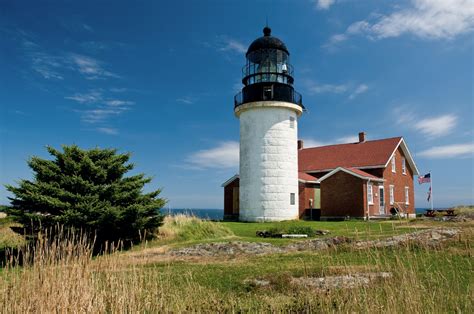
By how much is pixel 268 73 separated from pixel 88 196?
51.8 ft

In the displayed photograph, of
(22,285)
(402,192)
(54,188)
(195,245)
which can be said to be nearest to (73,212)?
(54,188)

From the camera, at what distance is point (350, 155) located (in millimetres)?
32062

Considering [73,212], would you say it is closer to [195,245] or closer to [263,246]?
[195,245]

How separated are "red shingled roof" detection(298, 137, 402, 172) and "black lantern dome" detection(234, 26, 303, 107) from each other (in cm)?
821

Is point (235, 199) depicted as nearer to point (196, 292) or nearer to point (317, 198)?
point (317, 198)

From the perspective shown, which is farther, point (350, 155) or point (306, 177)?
point (350, 155)

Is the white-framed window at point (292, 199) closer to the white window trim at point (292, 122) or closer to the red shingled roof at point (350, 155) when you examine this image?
the white window trim at point (292, 122)

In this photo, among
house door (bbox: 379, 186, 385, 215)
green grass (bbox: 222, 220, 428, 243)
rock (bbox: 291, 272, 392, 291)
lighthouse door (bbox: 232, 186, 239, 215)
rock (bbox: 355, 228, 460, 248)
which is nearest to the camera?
rock (bbox: 291, 272, 392, 291)

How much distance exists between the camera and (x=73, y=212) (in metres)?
12.7

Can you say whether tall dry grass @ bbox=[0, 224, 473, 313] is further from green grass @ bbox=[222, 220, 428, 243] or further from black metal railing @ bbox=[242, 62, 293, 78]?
black metal railing @ bbox=[242, 62, 293, 78]

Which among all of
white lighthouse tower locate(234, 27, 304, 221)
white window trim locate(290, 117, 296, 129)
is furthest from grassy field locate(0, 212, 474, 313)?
white window trim locate(290, 117, 296, 129)

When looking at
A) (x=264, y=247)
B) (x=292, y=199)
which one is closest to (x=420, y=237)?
(x=264, y=247)

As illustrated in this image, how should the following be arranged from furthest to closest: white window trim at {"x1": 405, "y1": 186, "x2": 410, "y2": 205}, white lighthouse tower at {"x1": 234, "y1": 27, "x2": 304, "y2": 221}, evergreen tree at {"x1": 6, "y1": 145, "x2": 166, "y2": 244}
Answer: white window trim at {"x1": 405, "y1": 186, "x2": 410, "y2": 205} < white lighthouse tower at {"x1": 234, "y1": 27, "x2": 304, "y2": 221} < evergreen tree at {"x1": 6, "y1": 145, "x2": 166, "y2": 244}

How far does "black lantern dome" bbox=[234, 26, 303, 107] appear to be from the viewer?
25.3 meters
